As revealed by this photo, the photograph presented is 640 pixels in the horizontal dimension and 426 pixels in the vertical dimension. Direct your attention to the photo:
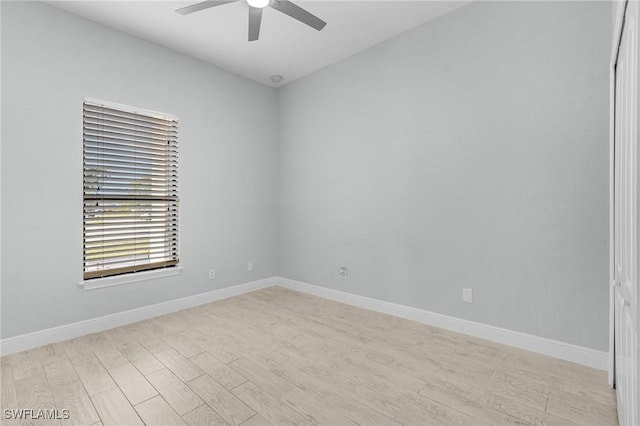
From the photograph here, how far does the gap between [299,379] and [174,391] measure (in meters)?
0.78

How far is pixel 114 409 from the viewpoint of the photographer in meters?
1.80

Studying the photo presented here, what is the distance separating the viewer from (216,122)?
392 centimetres

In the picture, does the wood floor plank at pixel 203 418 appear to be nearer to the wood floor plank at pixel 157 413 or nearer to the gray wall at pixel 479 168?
the wood floor plank at pixel 157 413

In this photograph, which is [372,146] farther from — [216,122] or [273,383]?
Answer: [273,383]

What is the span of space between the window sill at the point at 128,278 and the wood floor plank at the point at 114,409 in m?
1.33

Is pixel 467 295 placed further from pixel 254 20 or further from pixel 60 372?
pixel 60 372

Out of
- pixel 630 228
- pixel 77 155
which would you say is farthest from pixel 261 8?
pixel 630 228

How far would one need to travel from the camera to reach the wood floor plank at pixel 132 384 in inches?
75.5

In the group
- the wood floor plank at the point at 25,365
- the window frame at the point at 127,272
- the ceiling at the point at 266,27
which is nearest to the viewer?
the wood floor plank at the point at 25,365

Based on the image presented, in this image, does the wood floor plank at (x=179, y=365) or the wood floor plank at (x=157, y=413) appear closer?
the wood floor plank at (x=157, y=413)

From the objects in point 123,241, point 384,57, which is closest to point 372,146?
point 384,57

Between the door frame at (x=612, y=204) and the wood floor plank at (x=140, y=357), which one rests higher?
the door frame at (x=612, y=204)

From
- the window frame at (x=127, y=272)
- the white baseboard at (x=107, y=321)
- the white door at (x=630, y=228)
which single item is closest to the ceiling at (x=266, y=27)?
the window frame at (x=127, y=272)

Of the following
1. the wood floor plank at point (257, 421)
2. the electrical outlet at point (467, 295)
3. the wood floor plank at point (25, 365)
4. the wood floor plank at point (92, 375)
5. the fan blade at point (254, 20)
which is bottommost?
the wood floor plank at point (25, 365)
